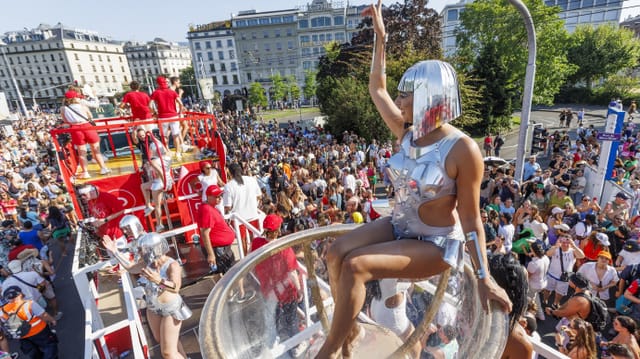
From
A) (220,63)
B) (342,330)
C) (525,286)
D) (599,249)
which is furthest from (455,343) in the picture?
(220,63)

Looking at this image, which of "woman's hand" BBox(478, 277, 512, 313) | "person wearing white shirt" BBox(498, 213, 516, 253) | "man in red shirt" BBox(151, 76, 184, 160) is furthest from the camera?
"man in red shirt" BBox(151, 76, 184, 160)

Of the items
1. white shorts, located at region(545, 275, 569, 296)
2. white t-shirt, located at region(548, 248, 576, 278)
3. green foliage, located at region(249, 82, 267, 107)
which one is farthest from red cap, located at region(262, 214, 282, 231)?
green foliage, located at region(249, 82, 267, 107)

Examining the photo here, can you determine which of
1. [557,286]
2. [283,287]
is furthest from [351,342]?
[557,286]

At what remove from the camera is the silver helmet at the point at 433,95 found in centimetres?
157

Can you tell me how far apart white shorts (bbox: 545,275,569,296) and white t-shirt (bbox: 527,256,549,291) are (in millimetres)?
599

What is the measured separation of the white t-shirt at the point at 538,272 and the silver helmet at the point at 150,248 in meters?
6.03

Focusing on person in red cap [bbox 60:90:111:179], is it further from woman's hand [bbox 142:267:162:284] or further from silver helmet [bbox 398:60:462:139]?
silver helmet [bbox 398:60:462:139]

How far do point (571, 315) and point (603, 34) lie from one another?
1949 inches

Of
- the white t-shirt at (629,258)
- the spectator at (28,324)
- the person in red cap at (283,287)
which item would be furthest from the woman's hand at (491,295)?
the spectator at (28,324)

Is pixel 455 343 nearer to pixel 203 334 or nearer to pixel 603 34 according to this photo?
pixel 203 334

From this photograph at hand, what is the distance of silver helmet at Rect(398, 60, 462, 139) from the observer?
1568 millimetres

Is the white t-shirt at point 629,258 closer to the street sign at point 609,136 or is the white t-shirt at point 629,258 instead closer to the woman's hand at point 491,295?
the street sign at point 609,136

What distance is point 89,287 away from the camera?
390 centimetres

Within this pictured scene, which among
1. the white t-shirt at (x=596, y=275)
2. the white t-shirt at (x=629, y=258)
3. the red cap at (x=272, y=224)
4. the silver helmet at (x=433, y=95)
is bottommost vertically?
the white t-shirt at (x=596, y=275)
